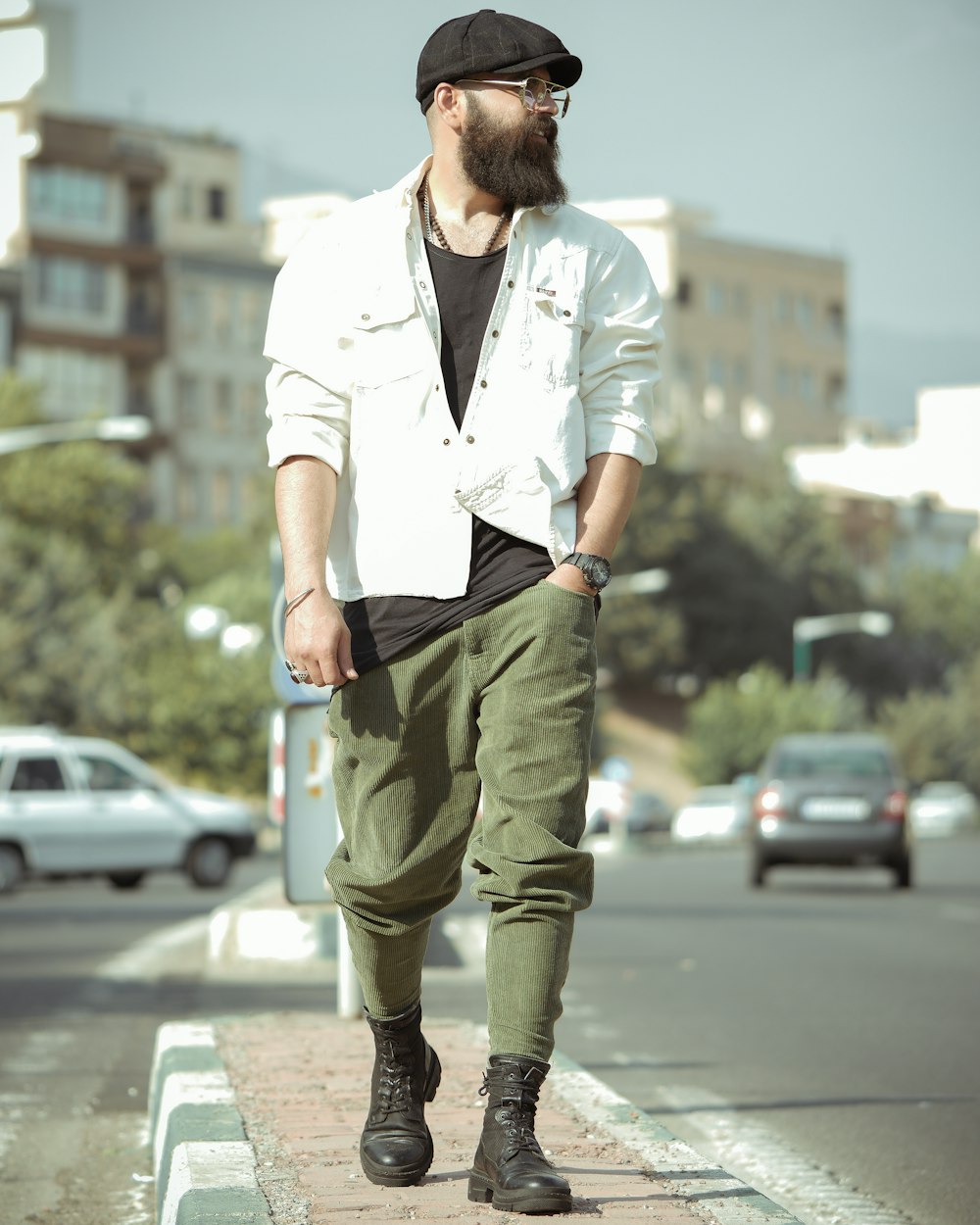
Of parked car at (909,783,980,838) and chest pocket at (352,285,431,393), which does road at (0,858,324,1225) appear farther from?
parked car at (909,783,980,838)

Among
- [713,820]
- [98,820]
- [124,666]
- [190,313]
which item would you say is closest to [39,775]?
[98,820]

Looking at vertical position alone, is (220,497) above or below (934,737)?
above

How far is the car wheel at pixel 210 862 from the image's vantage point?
86.1 feet

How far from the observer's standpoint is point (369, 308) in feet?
15.6

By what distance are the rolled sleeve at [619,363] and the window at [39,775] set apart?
21893 mm

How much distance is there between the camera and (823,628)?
7862 cm

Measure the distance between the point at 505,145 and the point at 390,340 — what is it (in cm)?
46

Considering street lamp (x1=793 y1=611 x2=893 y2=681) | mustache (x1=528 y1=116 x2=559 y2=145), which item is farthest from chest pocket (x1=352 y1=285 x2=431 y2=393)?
street lamp (x1=793 y1=611 x2=893 y2=681)

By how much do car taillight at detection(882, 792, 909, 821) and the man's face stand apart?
1976 centimetres

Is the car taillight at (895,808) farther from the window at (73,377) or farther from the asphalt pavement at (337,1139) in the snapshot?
the window at (73,377)

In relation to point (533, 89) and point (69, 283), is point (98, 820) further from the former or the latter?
point (69, 283)

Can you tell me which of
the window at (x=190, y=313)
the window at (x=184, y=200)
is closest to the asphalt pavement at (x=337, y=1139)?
the window at (x=190, y=313)

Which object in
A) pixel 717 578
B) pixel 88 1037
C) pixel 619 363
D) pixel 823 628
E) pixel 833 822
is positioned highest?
pixel 619 363

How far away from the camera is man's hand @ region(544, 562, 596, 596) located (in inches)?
181
